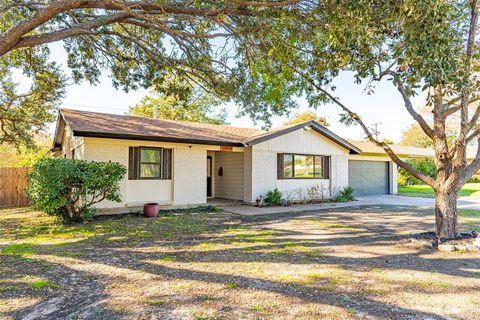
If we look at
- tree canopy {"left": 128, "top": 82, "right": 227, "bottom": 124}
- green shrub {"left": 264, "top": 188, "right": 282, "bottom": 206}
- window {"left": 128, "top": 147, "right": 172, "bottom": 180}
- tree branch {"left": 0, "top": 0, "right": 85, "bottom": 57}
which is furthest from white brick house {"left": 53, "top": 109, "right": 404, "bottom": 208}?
tree canopy {"left": 128, "top": 82, "right": 227, "bottom": 124}

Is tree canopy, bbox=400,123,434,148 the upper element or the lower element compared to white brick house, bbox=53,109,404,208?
upper

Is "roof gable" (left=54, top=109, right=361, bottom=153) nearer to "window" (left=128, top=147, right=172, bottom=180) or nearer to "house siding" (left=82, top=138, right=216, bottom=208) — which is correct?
"house siding" (left=82, top=138, right=216, bottom=208)

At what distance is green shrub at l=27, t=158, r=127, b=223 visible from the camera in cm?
837

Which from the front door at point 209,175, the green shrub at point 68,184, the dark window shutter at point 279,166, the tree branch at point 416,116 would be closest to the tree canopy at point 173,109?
the front door at point 209,175

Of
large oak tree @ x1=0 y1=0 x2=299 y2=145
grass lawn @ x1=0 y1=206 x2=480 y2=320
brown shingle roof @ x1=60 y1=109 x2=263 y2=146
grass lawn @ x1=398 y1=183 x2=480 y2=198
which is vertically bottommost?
grass lawn @ x1=0 y1=206 x2=480 y2=320

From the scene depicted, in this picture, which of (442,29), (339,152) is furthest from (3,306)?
(339,152)

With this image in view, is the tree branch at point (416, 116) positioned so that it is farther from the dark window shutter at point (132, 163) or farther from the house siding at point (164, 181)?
the dark window shutter at point (132, 163)

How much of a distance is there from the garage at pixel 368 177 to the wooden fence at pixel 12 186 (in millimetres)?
17498

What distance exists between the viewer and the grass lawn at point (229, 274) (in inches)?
142

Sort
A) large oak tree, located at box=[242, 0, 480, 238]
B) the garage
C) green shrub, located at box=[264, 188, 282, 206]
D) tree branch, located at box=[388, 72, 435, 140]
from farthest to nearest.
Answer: the garage → green shrub, located at box=[264, 188, 282, 206] → tree branch, located at box=[388, 72, 435, 140] → large oak tree, located at box=[242, 0, 480, 238]

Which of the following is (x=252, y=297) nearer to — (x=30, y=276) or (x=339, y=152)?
(x=30, y=276)

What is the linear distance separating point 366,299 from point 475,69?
6059 millimetres

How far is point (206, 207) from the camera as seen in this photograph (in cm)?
1259

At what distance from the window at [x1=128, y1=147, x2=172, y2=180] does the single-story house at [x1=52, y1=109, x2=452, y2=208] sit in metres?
0.04
